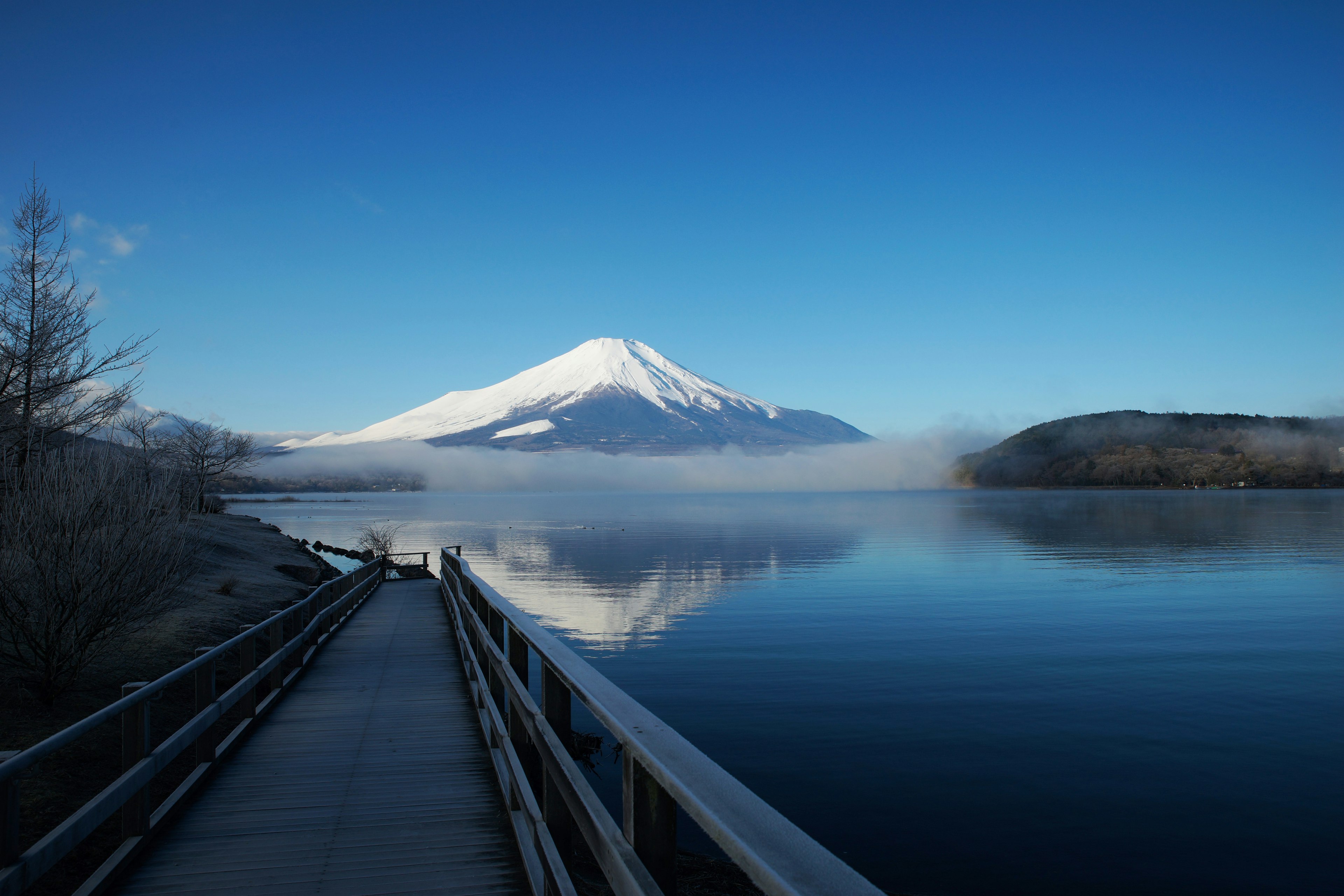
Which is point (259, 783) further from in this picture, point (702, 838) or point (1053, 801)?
point (1053, 801)

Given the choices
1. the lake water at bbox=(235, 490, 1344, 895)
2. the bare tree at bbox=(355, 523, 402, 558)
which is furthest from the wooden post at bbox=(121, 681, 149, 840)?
the bare tree at bbox=(355, 523, 402, 558)

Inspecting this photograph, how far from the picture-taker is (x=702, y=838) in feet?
33.7

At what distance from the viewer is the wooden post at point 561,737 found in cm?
375

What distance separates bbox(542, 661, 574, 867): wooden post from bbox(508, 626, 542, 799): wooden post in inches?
24.9

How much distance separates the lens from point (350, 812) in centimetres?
546

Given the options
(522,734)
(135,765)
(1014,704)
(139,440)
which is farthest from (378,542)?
(522,734)

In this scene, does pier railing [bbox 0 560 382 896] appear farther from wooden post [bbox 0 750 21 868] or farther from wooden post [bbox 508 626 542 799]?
wooden post [bbox 508 626 542 799]

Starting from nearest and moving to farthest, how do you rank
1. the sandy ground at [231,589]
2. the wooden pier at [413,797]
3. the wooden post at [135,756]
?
the wooden pier at [413,797] < the wooden post at [135,756] < the sandy ground at [231,589]

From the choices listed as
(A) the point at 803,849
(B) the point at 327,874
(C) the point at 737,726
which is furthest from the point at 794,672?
(A) the point at 803,849

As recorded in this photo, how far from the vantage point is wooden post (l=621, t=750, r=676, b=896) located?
7.57 feet

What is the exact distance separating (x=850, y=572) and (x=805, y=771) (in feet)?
98.0

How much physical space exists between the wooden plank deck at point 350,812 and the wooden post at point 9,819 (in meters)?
1.03

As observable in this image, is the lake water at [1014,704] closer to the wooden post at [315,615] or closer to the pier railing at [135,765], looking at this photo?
the wooden post at [315,615]

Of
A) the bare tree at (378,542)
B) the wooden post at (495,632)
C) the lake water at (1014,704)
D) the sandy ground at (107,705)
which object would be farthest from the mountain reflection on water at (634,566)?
the wooden post at (495,632)
